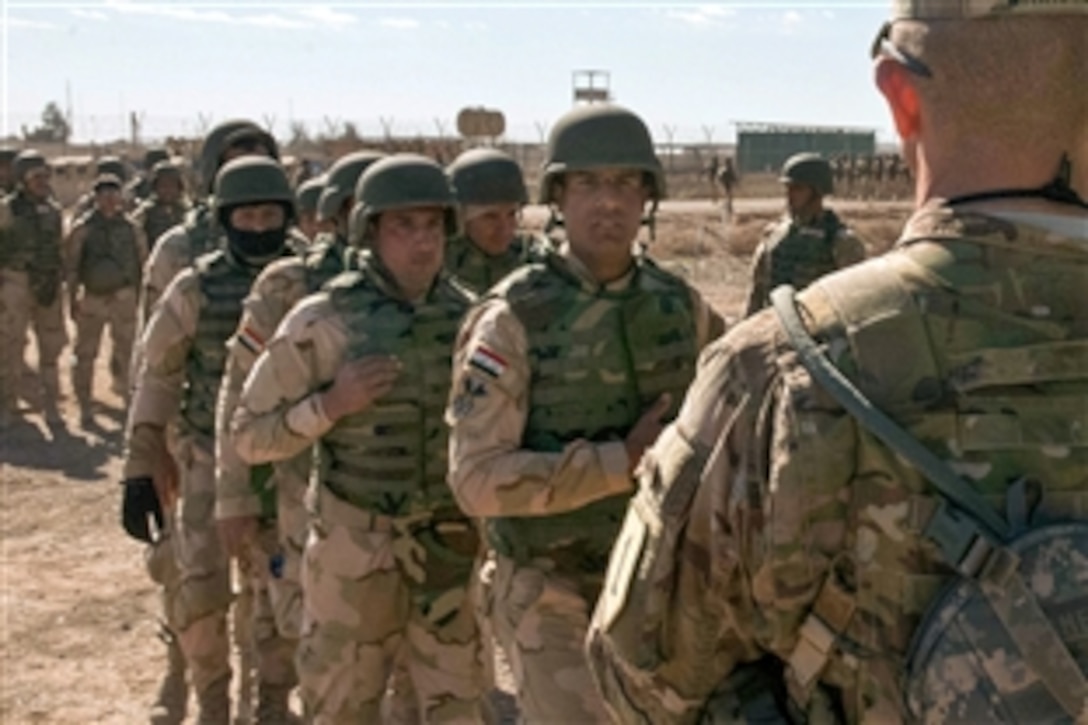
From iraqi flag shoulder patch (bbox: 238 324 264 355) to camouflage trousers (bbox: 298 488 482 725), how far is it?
840mm

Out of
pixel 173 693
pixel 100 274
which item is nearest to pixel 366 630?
pixel 173 693

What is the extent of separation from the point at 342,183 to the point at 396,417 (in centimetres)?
173

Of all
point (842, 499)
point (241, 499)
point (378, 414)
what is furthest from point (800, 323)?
point (241, 499)

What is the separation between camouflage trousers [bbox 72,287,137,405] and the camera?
12438mm

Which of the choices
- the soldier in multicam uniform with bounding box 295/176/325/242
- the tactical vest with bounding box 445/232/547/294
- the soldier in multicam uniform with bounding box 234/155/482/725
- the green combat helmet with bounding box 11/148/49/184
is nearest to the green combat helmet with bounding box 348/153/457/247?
the soldier in multicam uniform with bounding box 234/155/482/725

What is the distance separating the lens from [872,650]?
5.74 ft

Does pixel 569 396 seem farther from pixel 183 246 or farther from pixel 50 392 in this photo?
pixel 50 392

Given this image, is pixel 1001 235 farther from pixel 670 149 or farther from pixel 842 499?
pixel 670 149

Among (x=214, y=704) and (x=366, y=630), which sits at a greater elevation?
(x=366, y=630)

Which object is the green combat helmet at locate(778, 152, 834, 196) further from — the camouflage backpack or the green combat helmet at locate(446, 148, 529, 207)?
the camouflage backpack

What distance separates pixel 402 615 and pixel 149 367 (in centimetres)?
183

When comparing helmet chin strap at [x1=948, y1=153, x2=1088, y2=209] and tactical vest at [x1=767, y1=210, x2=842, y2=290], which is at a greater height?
helmet chin strap at [x1=948, y1=153, x2=1088, y2=209]

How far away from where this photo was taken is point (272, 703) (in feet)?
18.0

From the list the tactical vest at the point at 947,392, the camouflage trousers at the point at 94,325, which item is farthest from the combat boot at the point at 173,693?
the camouflage trousers at the point at 94,325
